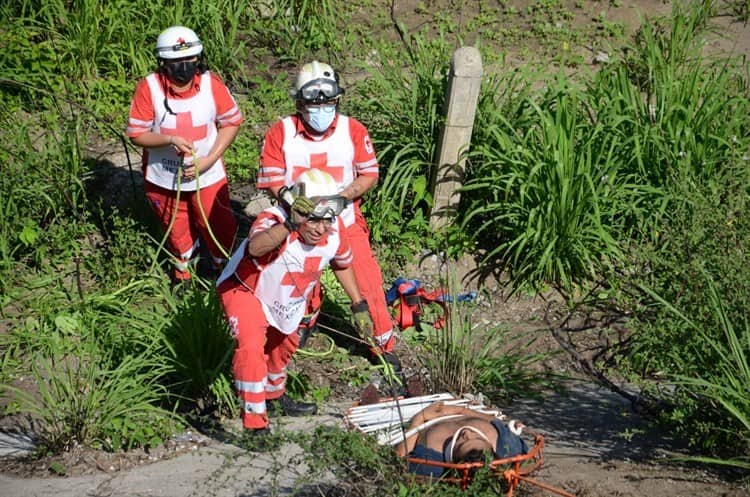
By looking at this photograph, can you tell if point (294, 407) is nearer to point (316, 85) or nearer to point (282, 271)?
point (282, 271)

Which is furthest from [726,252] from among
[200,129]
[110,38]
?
[110,38]

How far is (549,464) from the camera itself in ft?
14.4

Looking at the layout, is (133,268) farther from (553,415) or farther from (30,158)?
(553,415)

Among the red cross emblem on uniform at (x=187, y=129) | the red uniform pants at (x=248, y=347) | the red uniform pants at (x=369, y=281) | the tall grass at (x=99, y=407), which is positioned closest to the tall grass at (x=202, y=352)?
the tall grass at (x=99, y=407)

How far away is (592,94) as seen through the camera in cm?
665

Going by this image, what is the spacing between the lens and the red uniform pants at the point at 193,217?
5953 mm

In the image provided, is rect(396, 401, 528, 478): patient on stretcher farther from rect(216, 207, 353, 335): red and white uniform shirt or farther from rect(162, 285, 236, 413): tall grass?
rect(162, 285, 236, 413): tall grass

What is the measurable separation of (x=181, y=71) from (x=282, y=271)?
1.65 metres

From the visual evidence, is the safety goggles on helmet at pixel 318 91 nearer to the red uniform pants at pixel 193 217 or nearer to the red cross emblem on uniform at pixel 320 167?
the red cross emblem on uniform at pixel 320 167

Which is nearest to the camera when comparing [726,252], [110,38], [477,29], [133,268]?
[726,252]

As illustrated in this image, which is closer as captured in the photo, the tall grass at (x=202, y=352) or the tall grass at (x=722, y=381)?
the tall grass at (x=722, y=381)

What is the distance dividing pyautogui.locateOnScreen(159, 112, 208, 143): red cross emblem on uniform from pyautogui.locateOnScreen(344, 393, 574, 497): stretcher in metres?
2.12

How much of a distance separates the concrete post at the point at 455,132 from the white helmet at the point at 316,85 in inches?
44.3

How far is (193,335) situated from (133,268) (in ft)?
4.25
